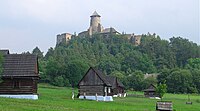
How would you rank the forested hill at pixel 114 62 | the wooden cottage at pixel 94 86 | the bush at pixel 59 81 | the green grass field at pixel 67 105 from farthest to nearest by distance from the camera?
the forested hill at pixel 114 62 < the bush at pixel 59 81 < the wooden cottage at pixel 94 86 < the green grass field at pixel 67 105

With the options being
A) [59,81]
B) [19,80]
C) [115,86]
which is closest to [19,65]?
[19,80]

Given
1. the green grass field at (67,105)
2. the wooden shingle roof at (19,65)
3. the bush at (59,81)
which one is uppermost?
the wooden shingle roof at (19,65)

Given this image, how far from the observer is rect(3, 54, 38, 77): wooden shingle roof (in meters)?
47.3

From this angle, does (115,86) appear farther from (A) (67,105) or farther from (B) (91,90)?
(A) (67,105)

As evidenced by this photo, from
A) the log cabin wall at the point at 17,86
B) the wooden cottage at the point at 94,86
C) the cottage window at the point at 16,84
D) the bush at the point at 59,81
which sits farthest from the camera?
the bush at the point at 59,81

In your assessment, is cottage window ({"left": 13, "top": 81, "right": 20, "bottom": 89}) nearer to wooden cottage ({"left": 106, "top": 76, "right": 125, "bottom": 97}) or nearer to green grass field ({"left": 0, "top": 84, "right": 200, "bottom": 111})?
green grass field ({"left": 0, "top": 84, "right": 200, "bottom": 111})

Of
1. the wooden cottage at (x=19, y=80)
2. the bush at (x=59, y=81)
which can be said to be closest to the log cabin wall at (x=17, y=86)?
the wooden cottage at (x=19, y=80)

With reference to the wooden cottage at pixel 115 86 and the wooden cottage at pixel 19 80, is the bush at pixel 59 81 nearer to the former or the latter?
the wooden cottage at pixel 115 86

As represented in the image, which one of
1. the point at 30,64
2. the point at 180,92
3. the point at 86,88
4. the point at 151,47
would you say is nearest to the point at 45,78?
the point at 180,92

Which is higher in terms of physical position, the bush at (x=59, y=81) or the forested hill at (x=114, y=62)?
the forested hill at (x=114, y=62)

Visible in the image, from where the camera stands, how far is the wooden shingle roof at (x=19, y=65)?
4734 centimetres

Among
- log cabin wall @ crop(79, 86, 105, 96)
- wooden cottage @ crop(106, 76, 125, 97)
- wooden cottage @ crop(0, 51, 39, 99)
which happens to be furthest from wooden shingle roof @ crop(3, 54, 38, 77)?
wooden cottage @ crop(106, 76, 125, 97)

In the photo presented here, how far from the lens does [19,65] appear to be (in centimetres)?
4831

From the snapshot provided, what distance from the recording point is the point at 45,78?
120 meters
